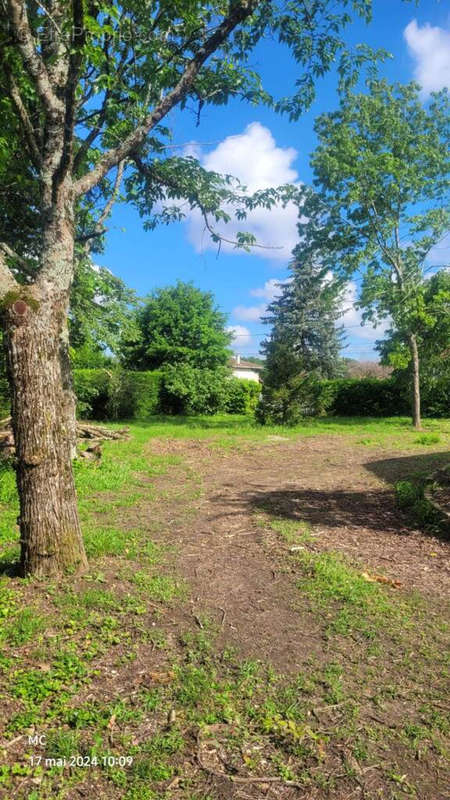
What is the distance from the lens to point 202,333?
979 inches

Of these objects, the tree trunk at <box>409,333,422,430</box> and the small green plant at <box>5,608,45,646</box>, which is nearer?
the small green plant at <box>5,608,45,646</box>

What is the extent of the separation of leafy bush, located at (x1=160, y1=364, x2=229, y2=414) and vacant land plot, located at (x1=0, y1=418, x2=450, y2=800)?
15.7 meters

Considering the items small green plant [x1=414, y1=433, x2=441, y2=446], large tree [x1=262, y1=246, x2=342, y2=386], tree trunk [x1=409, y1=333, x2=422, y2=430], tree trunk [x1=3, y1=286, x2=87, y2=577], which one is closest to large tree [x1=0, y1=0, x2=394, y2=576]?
tree trunk [x1=3, y1=286, x2=87, y2=577]

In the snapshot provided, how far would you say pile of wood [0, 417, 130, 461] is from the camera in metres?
8.25

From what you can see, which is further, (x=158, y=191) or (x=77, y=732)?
(x=158, y=191)

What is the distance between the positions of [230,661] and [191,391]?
18.7 meters

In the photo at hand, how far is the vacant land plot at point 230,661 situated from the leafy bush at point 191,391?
51.4 feet

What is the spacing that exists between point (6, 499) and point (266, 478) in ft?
14.0

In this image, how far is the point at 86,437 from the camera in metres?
11.7

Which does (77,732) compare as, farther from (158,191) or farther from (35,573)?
(158,191)

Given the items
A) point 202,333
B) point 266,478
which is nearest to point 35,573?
point 266,478

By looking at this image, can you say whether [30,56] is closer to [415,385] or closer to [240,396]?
[415,385]

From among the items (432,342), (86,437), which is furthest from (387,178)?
(86,437)

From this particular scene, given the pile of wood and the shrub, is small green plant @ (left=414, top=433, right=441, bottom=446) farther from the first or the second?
the shrub
